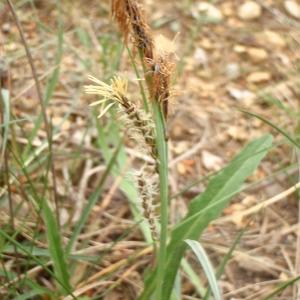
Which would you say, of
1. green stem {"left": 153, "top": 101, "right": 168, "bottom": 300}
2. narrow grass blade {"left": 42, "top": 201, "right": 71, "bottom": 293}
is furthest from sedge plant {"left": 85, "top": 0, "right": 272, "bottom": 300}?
narrow grass blade {"left": 42, "top": 201, "right": 71, "bottom": 293}

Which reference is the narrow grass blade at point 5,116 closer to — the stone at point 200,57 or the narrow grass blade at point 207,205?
the narrow grass blade at point 207,205

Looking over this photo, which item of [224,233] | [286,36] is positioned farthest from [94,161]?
[286,36]

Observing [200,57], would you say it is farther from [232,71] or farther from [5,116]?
[5,116]

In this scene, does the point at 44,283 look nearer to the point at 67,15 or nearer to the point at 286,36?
the point at 67,15

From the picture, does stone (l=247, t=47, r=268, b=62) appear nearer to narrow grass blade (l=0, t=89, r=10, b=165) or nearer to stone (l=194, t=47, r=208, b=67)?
stone (l=194, t=47, r=208, b=67)

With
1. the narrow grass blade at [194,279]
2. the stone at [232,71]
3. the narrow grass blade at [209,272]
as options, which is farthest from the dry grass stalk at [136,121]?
the stone at [232,71]

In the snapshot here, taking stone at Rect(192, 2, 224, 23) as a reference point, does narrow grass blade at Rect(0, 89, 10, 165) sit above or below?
below
